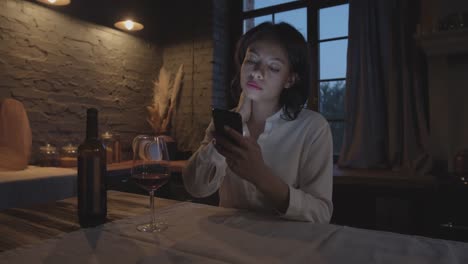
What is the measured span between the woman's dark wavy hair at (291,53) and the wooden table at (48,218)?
583 millimetres

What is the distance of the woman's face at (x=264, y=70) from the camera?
1.08m

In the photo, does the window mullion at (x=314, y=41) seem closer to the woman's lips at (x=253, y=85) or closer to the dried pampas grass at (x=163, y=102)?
the dried pampas grass at (x=163, y=102)

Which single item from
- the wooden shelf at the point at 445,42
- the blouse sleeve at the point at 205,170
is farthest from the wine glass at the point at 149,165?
the wooden shelf at the point at 445,42

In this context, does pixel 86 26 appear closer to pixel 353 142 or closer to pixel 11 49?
pixel 11 49

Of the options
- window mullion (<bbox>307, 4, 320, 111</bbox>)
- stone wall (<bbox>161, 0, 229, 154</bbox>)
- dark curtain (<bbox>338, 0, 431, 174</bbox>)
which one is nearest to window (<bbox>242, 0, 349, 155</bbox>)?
window mullion (<bbox>307, 4, 320, 111</bbox>)

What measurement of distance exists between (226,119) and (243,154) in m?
0.10

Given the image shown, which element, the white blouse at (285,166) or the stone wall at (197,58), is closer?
the white blouse at (285,166)

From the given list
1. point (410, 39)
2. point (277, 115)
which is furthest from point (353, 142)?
point (277, 115)

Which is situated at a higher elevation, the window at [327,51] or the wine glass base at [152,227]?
the window at [327,51]

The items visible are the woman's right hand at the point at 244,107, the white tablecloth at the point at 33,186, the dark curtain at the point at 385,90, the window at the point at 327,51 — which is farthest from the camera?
the window at the point at 327,51

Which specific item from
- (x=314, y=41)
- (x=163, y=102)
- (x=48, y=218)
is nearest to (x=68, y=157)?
(x=163, y=102)

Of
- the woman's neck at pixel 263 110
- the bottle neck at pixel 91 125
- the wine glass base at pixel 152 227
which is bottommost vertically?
the wine glass base at pixel 152 227

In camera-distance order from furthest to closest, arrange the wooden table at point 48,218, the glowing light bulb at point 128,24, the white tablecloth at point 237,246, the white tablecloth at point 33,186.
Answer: the glowing light bulb at point 128,24 < the white tablecloth at point 33,186 < the wooden table at point 48,218 < the white tablecloth at point 237,246

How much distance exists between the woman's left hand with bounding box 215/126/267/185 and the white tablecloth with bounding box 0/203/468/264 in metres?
0.13
